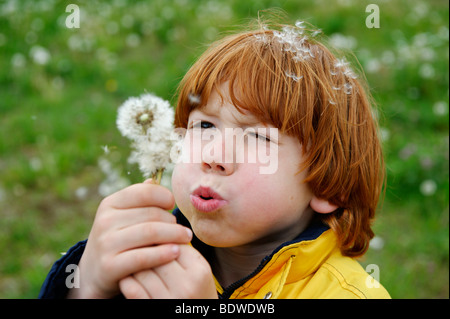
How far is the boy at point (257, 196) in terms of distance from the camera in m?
1.24

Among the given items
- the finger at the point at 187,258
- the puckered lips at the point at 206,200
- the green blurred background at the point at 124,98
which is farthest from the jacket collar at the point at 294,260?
the green blurred background at the point at 124,98

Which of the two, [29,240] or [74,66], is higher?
[74,66]

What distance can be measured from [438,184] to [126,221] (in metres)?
2.74

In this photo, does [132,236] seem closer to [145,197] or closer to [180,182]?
[145,197]

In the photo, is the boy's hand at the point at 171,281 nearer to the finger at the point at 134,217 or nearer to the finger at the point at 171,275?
the finger at the point at 171,275

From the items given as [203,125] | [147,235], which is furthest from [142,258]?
[203,125]

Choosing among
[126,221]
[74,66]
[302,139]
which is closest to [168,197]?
[126,221]

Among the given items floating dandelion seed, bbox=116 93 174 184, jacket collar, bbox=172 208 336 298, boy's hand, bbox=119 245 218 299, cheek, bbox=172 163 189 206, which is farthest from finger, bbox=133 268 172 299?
jacket collar, bbox=172 208 336 298

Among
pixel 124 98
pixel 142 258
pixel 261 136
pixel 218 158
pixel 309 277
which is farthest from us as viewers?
pixel 124 98

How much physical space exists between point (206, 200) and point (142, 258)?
13.7 inches

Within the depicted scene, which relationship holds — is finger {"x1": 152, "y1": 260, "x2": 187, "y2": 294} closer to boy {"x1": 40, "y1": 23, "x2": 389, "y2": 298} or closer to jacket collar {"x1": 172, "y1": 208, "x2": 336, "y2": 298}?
boy {"x1": 40, "y1": 23, "x2": 389, "y2": 298}

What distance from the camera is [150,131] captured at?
1245mm

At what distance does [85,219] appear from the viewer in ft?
10.6
